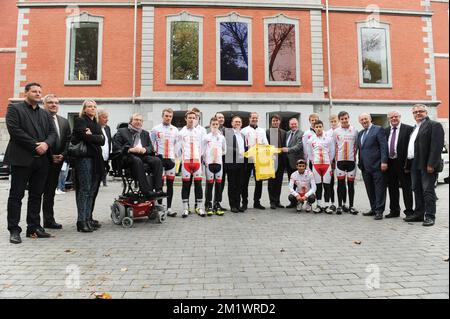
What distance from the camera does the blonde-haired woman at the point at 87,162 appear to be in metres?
5.40

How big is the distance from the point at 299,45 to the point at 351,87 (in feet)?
11.8

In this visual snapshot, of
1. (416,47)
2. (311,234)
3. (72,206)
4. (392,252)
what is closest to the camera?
(392,252)

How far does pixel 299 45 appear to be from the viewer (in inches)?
682

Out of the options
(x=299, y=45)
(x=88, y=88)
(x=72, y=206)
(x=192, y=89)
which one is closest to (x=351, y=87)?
(x=299, y=45)

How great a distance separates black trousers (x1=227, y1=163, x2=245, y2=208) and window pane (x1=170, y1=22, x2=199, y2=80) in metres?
10.3

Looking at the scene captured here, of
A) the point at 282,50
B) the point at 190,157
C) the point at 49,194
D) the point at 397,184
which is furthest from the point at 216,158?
the point at 282,50

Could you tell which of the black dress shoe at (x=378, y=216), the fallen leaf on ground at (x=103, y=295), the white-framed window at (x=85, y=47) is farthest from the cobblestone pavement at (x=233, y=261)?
the white-framed window at (x=85, y=47)

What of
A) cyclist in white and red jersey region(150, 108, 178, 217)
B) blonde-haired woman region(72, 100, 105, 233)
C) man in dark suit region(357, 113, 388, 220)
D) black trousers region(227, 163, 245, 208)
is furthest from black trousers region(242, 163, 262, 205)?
blonde-haired woman region(72, 100, 105, 233)

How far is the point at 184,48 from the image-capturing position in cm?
1678

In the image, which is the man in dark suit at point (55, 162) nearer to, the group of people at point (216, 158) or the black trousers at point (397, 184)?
the group of people at point (216, 158)

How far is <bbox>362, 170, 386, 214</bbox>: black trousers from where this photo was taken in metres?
6.71

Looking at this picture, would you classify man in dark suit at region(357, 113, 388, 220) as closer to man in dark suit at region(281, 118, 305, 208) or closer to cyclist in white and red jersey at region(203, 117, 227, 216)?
man in dark suit at region(281, 118, 305, 208)

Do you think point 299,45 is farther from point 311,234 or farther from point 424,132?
point 311,234

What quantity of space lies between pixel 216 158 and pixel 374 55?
1462cm
